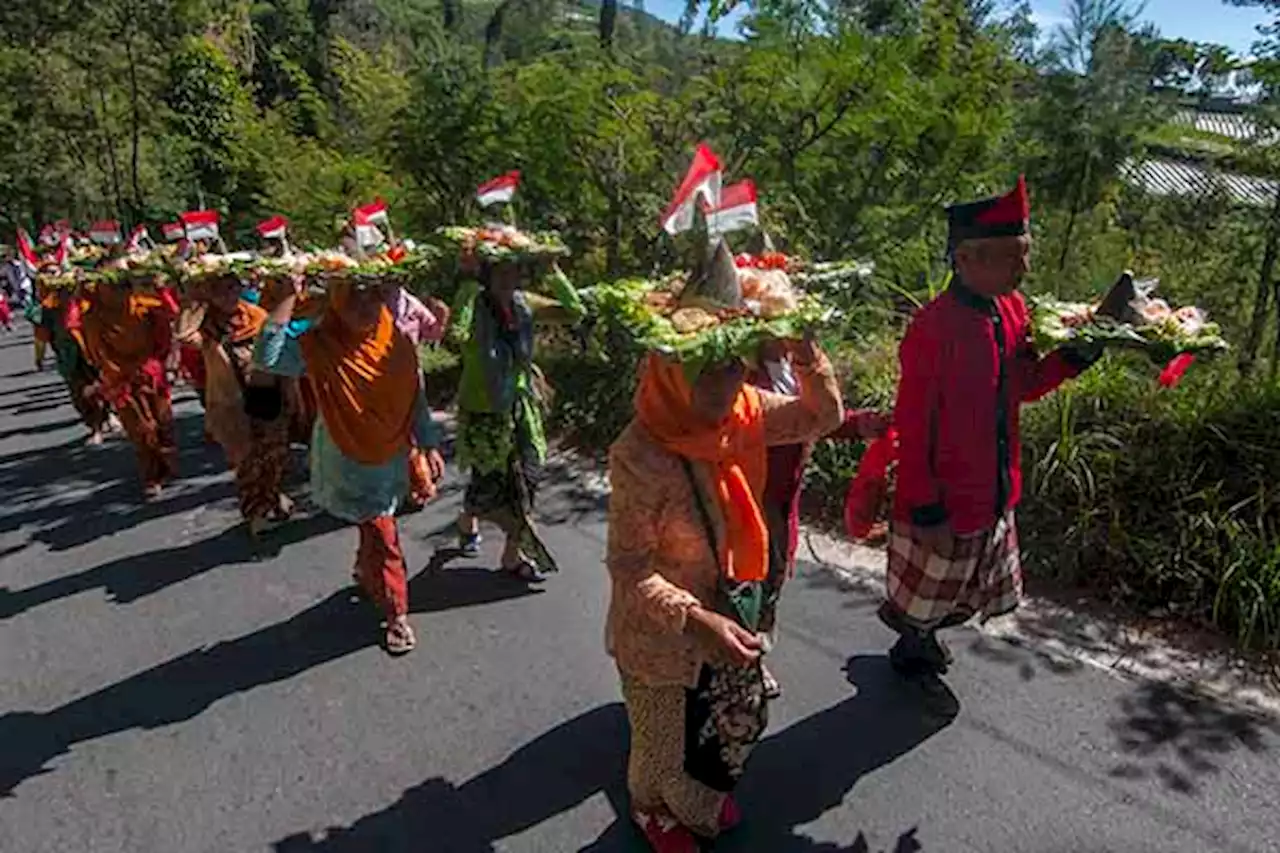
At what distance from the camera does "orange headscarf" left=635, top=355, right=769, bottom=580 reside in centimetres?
223

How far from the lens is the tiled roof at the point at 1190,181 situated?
5.88 m

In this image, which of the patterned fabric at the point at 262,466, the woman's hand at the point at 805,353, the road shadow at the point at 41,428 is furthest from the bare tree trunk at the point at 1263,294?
the road shadow at the point at 41,428

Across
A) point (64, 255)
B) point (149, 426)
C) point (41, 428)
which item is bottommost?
A: point (41, 428)

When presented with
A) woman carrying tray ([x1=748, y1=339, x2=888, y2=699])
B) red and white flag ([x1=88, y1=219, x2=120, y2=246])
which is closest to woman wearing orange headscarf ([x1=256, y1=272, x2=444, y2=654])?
woman carrying tray ([x1=748, y1=339, x2=888, y2=699])

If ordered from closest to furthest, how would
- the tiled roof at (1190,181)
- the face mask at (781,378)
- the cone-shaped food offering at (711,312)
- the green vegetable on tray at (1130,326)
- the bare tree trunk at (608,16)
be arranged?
the cone-shaped food offering at (711,312) → the green vegetable on tray at (1130,326) → the face mask at (781,378) → the tiled roof at (1190,181) → the bare tree trunk at (608,16)

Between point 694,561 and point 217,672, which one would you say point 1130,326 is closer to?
point 694,561

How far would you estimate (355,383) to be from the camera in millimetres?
3836

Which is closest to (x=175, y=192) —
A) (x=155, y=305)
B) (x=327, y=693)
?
(x=155, y=305)

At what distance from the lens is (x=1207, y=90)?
5.73 meters

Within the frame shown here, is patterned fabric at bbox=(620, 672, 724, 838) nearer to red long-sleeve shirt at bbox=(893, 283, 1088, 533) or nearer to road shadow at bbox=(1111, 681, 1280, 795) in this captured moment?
red long-sleeve shirt at bbox=(893, 283, 1088, 533)

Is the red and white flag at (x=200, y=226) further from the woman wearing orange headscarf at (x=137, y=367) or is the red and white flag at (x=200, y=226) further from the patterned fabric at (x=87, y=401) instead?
the patterned fabric at (x=87, y=401)

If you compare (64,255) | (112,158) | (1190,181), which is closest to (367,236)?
(64,255)

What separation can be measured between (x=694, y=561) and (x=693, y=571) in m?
0.03

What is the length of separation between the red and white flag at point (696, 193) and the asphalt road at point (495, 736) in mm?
1885
